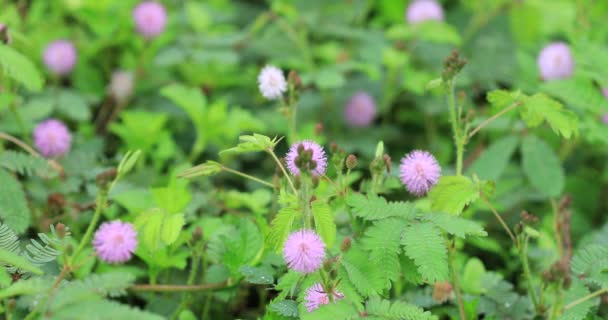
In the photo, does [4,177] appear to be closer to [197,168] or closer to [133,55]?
[197,168]

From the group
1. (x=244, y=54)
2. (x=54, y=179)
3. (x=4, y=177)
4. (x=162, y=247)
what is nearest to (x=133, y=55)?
(x=244, y=54)

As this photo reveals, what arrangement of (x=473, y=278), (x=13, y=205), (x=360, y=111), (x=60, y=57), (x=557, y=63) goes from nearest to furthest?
(x=13, y=205)
(x=473, y=278)
(x=557, y=63)
(x=60, y=57)
(x=360, y=111)

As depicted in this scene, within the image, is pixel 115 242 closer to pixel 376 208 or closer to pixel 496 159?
pixel 376 208

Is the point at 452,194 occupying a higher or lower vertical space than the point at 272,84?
lower

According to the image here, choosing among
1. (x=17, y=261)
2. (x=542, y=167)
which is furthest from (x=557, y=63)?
(x=17, y=261)

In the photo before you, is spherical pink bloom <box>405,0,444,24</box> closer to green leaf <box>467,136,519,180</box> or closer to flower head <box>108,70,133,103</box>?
green leaf <box>467,136,519,180</box>

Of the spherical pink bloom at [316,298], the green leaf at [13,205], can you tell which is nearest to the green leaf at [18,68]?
the green leaf at [13,205]
